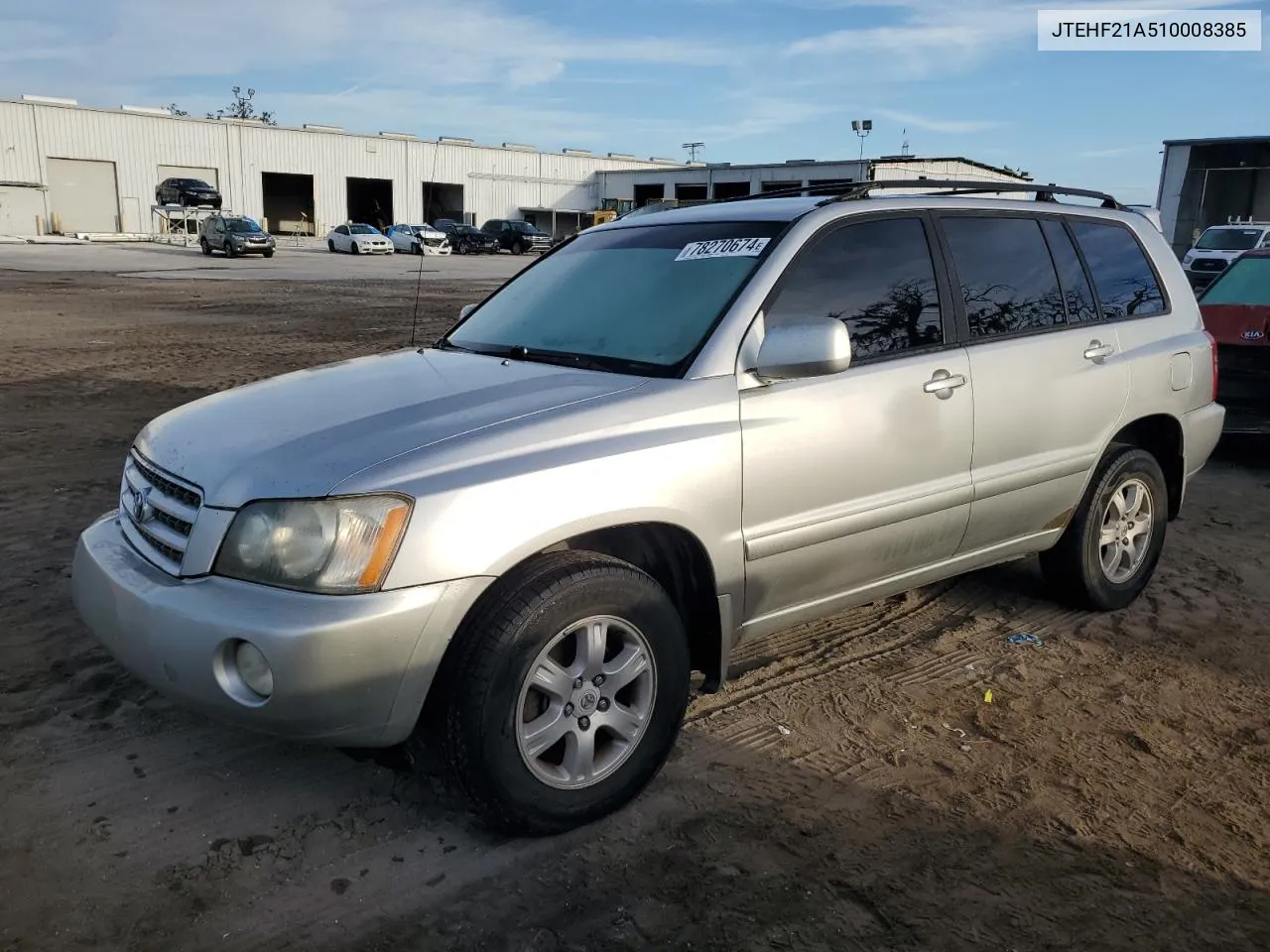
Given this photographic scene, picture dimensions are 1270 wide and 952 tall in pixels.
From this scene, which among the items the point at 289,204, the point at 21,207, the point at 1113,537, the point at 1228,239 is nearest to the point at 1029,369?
the point at 1113,537

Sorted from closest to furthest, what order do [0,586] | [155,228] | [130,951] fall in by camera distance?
[130,951] → [0,586] → [155,228]

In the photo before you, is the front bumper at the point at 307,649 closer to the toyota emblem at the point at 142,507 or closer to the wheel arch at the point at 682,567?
the toyota emblem at the point at 142,507

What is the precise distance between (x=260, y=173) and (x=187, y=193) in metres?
11.2

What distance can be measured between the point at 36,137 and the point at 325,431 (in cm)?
5768

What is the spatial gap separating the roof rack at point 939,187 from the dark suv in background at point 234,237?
1460 inches

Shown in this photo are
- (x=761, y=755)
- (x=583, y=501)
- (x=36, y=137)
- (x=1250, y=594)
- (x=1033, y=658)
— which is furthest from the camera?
(x=36, y=137)

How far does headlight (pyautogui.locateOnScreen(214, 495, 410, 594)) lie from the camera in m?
2.51

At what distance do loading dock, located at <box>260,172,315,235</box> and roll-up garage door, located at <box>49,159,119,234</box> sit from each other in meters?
8.96

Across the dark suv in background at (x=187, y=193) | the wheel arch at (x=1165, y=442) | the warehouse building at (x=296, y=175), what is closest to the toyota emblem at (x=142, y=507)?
the wheel arch at (x=1165, y=442)

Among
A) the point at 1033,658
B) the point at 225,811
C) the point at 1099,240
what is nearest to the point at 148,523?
the point at 225,811

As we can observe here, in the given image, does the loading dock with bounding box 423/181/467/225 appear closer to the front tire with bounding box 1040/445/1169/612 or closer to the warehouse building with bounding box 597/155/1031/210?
the warehouse building with bounding box 597/155/1031/210

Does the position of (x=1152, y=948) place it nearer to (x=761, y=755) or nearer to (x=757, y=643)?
(x=761, y=755)

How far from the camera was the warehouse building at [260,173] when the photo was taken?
164ft

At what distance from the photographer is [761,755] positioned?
3.35 metres
